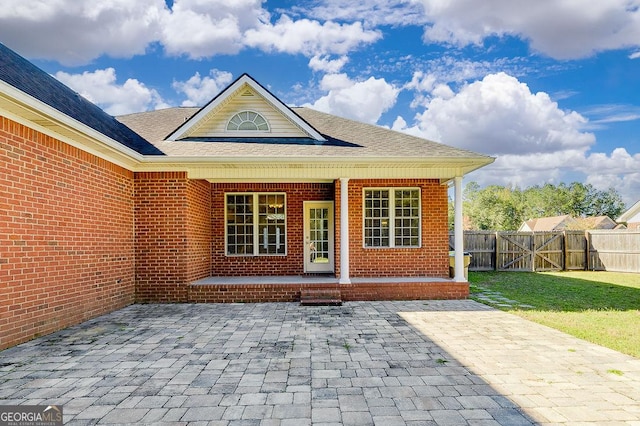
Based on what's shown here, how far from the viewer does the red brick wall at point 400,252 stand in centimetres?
945

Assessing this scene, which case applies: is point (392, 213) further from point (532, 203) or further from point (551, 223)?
point (532, 203)

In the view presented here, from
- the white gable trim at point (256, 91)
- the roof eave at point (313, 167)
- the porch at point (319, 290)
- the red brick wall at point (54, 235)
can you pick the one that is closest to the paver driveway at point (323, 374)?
the red brick wall at point (54, 235)

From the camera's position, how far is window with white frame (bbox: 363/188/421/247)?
956 centimetres

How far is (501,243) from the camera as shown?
49.4 ft

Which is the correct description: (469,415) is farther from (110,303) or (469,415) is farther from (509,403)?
(110,303)

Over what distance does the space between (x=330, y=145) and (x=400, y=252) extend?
3.40 m

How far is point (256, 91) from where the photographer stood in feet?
30.1

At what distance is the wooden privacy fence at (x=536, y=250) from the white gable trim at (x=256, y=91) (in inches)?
366

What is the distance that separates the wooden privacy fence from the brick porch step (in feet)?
30.0

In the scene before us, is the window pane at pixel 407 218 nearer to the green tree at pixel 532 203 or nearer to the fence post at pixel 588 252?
the fence post at pixel 588 252

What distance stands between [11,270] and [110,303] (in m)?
2.58

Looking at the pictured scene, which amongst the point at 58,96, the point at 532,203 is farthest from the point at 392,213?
the point at 532,203

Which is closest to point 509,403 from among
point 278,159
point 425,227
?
point 278,159

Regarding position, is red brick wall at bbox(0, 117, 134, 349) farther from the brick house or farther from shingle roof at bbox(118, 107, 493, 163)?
shingle roof at bbox(118, 107, 493, 163)
